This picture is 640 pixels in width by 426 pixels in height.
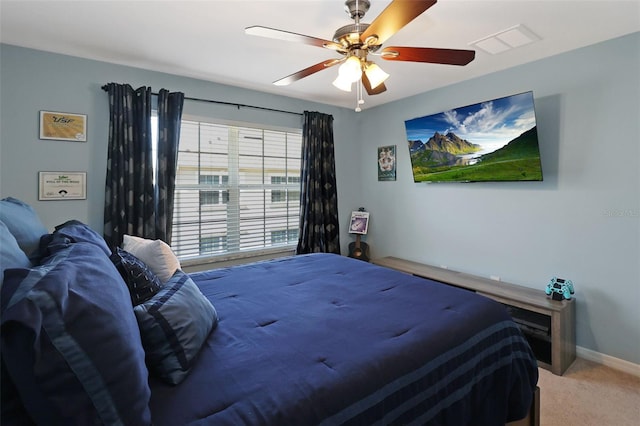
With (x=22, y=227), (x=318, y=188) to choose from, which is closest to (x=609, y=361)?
(x=318, y=188)

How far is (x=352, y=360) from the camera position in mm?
1155

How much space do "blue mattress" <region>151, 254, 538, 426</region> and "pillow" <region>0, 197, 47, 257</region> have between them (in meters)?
0.72

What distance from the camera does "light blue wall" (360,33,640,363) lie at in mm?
2332

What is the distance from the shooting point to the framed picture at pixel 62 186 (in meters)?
2.54

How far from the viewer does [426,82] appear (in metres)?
3.31

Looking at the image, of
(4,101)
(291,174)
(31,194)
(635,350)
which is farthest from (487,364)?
(4,101)

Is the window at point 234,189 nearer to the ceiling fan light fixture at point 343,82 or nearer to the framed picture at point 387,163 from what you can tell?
the framed picture at point 387,163

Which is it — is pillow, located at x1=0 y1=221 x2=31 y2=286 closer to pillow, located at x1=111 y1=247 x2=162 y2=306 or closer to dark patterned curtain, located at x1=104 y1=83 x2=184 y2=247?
pillow, located at x1=111 y1=247 x2=162 y2=306

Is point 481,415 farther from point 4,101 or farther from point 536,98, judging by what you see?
point 4,101

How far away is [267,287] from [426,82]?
2.67m

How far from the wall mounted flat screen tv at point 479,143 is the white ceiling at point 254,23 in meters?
0.44

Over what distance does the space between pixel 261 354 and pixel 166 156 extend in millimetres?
2369

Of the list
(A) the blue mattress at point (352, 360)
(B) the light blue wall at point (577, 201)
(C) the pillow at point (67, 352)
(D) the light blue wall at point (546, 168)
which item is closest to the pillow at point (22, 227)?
(C) the pillow at point (67, 352)

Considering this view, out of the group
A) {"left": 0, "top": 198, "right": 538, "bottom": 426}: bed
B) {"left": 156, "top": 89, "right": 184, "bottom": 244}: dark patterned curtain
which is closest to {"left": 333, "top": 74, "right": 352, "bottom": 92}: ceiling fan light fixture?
{"left": 0, "top": 198, "right": 538, "bottom": 426}: bed
